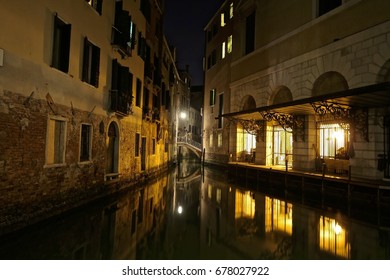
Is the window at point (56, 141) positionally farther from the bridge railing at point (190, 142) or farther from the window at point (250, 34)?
the bridge railing at point (190, 142)

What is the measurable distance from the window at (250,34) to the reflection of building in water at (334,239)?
56.6ft

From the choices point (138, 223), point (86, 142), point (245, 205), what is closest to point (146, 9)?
point (86, 142)

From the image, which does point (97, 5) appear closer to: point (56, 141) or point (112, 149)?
point (56, 141)

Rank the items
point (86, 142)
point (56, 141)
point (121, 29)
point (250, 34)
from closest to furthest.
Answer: point (56, 141) < point (86, 142) < point (121, 29) < point (250, 34)

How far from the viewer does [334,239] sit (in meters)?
7.50

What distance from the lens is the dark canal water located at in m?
6.49

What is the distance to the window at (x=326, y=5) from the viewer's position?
15.7 metres

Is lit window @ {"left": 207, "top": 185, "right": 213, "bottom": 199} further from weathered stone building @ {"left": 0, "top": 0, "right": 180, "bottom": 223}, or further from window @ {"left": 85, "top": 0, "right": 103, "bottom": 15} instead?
window @ {"left": 85, "top": 0, "right": 103, "bottom": 15}

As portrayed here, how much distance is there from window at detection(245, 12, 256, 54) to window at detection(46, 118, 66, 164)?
17406 mm

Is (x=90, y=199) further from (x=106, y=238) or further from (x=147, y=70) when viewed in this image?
(x=147, y=70)

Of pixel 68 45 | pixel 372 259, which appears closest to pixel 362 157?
pixel 372 259

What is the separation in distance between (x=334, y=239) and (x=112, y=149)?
10.1 m

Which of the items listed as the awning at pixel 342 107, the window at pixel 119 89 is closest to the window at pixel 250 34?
the awning at pixel 342 107

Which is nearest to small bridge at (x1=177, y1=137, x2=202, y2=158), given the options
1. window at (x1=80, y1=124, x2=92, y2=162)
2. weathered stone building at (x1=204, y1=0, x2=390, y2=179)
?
weathered stone building at (x1=204, y1=0, x2=390, y2=179)
